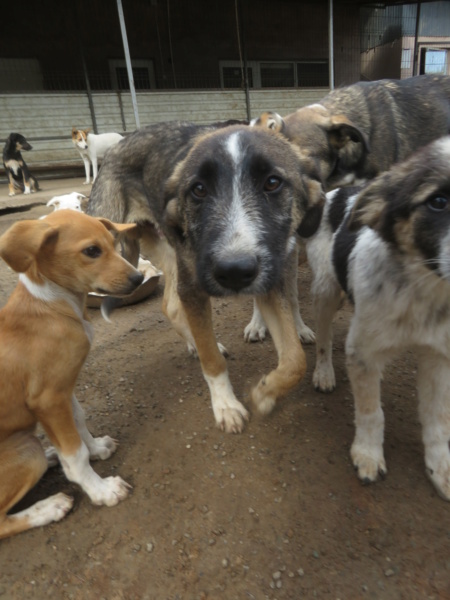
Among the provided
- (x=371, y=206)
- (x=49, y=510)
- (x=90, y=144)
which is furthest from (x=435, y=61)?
(x=49, y=510)

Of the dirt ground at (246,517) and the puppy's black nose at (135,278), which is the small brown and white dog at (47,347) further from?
the dirt ground at (246,517)

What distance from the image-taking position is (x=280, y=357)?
2.38 metres

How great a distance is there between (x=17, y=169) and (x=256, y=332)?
10310 millimetres

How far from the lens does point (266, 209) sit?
81.9 inches

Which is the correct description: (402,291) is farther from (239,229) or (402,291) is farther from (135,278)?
(135,278)

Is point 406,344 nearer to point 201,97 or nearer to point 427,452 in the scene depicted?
point 427,452

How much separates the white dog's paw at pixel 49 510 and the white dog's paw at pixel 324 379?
1738mm

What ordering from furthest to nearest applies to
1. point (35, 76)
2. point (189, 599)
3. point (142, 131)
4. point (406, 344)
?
point (35, 76)
point (142, 131)
point (406, 344)
point (189, 599)

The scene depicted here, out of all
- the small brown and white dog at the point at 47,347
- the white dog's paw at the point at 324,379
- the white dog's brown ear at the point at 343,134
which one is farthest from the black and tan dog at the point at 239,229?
the white dog's brown ear at the point at 343,134

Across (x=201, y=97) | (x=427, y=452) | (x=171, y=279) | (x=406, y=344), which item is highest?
(x=201, y=97)

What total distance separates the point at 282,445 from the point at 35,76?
16.3m

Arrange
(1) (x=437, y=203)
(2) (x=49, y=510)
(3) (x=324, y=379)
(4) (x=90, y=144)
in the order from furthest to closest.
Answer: (4) (x=90, y=144) → (3) (x=324, y=379) → (2) (x=49, y=510) → (1) (x=437, y=203)

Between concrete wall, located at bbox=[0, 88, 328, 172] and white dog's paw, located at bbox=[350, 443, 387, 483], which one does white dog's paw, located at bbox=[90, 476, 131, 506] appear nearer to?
white dog's paw, located at bbox=[350, 443, 387, 483]

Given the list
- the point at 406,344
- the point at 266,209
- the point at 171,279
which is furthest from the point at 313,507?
the point at 171,279
